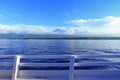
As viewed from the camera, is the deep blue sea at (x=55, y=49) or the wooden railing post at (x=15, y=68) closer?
the wooden railing post at (x=15, y=68)

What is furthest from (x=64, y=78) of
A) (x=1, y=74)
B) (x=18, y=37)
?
(x=18, y=37)

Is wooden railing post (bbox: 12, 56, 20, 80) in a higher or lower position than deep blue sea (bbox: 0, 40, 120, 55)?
higher

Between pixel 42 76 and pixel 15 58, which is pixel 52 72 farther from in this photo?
pixel 15 58

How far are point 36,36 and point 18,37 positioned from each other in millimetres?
31011

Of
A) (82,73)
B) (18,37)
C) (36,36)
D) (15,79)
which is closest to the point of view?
(15,79)

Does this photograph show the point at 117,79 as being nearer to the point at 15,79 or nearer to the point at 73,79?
the point at 73,79

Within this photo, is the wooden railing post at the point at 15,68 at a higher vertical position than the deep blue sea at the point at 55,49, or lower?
higher

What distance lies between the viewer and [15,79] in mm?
6176

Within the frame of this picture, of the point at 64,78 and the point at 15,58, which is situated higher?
the point at 15,58

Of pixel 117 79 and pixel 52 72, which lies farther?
pixel 52 72

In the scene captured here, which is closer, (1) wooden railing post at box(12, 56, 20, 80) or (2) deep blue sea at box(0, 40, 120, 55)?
(1) wooden railing post at box(12, 56, 20, 80)

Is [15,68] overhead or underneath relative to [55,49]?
overhead

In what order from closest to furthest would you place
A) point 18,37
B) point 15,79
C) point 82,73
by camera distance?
point 15,79
point 82,73
point 18,37

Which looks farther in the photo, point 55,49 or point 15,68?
point 55,49
